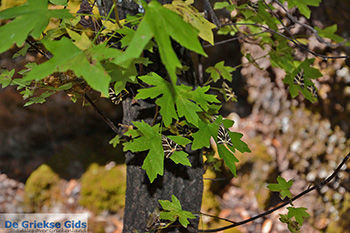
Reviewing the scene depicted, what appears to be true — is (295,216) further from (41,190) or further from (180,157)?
(41,190)

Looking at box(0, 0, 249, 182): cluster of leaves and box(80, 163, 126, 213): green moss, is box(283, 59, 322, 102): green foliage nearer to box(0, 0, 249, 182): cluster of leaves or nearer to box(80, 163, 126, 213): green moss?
box(0, 0, 249, 182): cluster of leaves

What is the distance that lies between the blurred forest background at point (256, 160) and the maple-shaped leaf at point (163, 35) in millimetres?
1735

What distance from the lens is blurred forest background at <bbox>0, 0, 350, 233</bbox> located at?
212cm

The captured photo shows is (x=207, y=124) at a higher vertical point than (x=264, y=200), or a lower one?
higher

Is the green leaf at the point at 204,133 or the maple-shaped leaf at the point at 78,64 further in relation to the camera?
the green leaf at the point at 204,133

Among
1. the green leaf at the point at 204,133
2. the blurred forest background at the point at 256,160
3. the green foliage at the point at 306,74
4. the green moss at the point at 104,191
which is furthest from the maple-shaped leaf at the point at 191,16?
the green moss at the point at 104,191

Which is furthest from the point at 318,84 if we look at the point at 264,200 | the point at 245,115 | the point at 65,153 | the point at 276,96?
the point at 65,153

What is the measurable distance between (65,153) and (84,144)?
0.59 ft

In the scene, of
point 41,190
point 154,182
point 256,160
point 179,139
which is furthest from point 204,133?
point 41,190

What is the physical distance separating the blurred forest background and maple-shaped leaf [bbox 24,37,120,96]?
5.35ft

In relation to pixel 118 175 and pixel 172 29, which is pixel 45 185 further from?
pixel 172 29

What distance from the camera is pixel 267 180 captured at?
7.15 feet

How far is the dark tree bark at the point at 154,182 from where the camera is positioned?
100cm

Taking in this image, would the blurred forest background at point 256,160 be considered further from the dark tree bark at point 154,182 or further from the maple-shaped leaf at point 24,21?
the maple-shaped leaf at point 24,21
